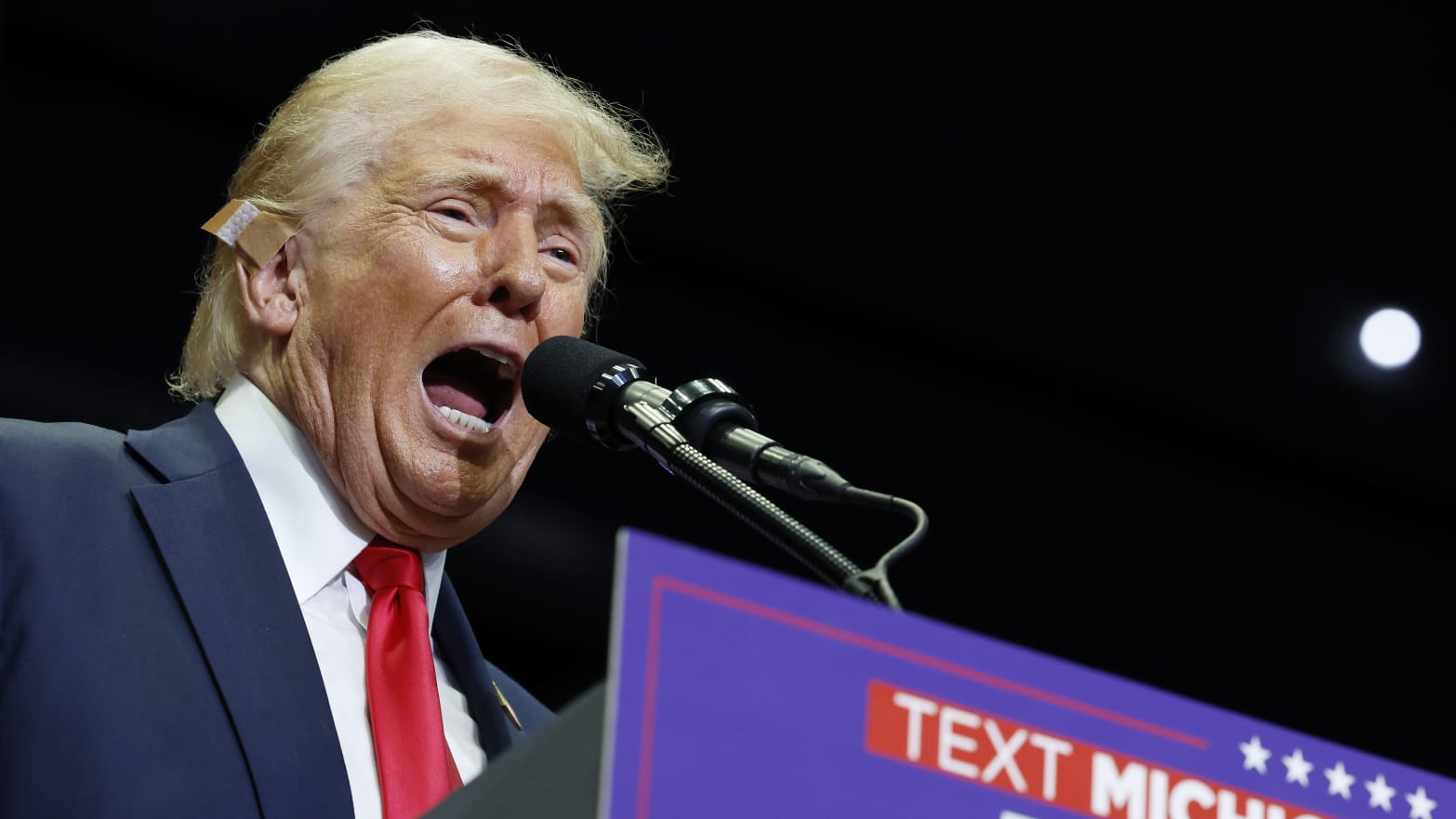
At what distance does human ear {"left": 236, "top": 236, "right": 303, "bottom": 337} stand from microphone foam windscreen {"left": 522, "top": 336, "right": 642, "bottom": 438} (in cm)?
43

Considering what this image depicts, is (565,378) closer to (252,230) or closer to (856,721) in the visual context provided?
(252,230)

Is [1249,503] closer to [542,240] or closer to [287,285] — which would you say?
[542,240]

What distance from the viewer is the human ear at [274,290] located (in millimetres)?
1789

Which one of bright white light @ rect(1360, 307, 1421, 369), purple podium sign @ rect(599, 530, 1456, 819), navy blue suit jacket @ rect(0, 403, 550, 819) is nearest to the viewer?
Answer: purple podium sign @ rect(599, 530, 1456, 819)

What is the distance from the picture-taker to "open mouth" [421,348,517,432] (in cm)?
180

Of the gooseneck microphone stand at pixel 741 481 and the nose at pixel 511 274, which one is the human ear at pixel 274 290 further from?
the gooseneck microphone stand at pixel 741 481

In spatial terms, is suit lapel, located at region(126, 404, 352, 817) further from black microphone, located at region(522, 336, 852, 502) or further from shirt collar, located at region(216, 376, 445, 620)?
black microphone, located at region(522, 336, 852, 502)

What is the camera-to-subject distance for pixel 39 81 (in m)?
2.49

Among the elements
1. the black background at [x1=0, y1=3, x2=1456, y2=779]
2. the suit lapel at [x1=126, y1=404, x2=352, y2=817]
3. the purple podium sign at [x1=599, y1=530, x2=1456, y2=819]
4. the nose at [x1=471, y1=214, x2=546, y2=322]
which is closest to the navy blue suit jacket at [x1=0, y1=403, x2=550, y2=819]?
the suit lapel at [x1=126, y1=404, x2=352, y2=817]

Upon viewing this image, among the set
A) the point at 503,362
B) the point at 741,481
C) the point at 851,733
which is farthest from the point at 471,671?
the point at 851,733

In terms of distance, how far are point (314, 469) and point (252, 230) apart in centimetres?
33

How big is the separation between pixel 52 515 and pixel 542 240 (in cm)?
66

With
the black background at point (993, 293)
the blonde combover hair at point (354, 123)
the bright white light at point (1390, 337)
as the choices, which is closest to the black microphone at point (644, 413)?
the blonde combover hair at point (354, 123)

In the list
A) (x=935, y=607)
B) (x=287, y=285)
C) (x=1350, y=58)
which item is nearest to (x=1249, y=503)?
(x=935, y=607)
